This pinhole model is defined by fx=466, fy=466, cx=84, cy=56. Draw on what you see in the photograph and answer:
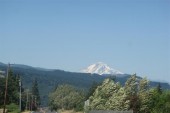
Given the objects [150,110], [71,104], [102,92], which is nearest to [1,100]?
[102,92]

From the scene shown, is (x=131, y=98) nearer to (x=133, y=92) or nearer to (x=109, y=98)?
(x=133, y=92)

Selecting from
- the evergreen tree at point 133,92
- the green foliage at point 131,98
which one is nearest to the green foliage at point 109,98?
the green foliage at point 131,98

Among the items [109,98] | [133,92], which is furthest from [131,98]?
[109,98]

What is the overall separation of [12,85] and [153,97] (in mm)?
56560

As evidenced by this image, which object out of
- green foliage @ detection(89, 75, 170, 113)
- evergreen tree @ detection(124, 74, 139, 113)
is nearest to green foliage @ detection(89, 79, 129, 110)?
green foliage @ detection(89, 75, 170, 113)

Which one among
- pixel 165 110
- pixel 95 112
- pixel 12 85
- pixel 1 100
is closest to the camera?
pixel 95 112

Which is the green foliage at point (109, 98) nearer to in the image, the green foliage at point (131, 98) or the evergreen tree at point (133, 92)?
the green foliage at point (131, 98)

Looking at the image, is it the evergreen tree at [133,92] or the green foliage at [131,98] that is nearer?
the green foliage at [131,98]

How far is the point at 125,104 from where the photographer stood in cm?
9100

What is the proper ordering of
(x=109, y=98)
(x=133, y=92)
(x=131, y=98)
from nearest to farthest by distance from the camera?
1. (x=131, y=98)
2. (x=109, y=98)
3. (x=133, y=92)

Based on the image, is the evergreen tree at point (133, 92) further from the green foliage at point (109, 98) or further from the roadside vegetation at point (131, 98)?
the green foliage at point (109, 98)

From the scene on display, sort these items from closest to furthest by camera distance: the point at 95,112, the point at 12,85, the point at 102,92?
the point at 95,112
the point at 102,92
the point at 12,85

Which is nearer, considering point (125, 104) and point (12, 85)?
point (125, 104)

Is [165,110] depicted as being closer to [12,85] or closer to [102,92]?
[102,92]
